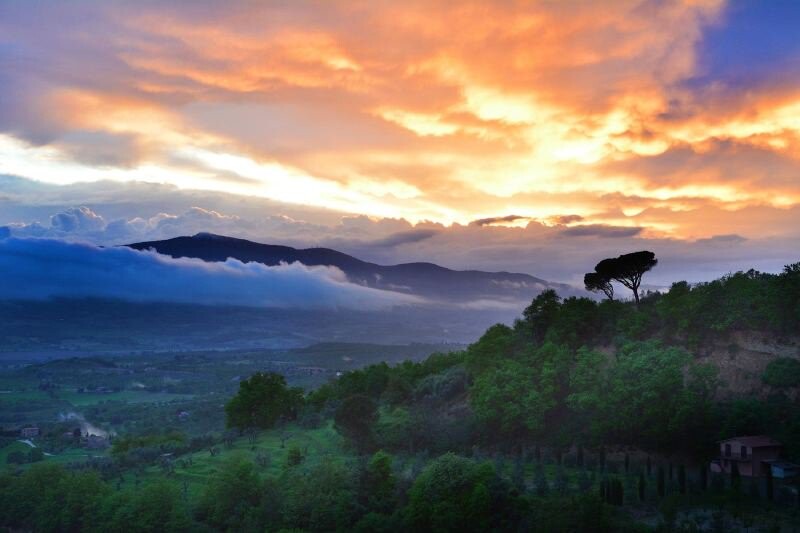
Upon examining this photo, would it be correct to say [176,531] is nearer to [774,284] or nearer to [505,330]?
[505,330]

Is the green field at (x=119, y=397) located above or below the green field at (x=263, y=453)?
below

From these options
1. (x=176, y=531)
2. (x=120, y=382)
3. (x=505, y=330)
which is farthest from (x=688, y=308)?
(x=120, y=382)

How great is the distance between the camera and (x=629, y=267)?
68312mm

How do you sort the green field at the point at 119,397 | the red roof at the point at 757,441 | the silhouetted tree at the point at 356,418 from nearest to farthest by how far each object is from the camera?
the red roof at the point at 757,441, the silhouetted tree at the point at 356,418, the green field at the point at 119,397

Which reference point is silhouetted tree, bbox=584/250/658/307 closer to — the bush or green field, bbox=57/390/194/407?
the bush

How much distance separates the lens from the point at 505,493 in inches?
1539

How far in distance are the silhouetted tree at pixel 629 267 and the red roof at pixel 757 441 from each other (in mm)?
24243

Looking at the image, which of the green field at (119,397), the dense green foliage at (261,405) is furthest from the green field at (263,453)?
the green field at (119,397)

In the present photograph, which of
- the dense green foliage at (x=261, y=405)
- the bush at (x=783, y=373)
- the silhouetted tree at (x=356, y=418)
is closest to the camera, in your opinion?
the bush at (x=783, y=373)

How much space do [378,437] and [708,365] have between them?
28.6 m

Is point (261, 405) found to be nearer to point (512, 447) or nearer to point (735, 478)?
point (512, 447)

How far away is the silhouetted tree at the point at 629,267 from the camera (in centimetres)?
6769

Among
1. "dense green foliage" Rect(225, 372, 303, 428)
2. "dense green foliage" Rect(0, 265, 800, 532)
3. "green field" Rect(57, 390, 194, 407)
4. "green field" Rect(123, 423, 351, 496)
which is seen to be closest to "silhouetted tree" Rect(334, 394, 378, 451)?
"dense green foliage" Rect(0, 265, 800, 532)

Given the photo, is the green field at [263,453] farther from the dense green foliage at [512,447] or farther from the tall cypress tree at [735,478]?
the tall cypress tree at [735,478]
